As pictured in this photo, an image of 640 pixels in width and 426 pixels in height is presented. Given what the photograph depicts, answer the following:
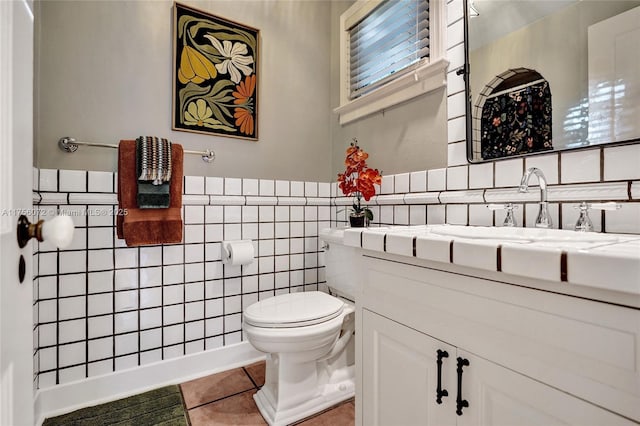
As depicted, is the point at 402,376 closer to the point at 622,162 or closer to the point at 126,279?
the point at 622,162

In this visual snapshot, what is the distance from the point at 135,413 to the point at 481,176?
1.82m

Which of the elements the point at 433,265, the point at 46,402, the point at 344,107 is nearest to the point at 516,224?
the point at 433,265

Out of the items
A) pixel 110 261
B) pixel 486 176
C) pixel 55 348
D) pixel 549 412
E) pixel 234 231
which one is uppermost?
pixel 486 176

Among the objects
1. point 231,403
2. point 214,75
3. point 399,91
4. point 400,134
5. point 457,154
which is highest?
point 214,75

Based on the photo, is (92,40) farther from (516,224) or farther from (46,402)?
(516,224)

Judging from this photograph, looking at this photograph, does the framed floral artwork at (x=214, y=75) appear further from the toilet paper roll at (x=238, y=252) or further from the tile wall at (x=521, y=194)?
the tile wall at (x=521, y=194)

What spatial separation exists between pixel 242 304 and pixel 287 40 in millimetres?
1681

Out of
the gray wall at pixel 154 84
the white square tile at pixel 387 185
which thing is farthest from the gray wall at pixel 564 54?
the gray wall at pixel 154 84

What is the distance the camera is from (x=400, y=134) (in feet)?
5.47

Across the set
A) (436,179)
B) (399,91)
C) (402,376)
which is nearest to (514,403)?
(402,376)

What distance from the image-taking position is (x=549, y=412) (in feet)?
1.90

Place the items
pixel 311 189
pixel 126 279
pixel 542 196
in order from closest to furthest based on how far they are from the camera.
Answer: pixel 542 196
pixel 126 279
pixel 311 189

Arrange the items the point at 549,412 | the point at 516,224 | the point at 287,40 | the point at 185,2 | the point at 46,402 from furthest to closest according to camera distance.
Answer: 1. the point at 287,40
2. the point at 185,2
3. the point at 46,402
4. the point at 516,224
5. the point at 549,412

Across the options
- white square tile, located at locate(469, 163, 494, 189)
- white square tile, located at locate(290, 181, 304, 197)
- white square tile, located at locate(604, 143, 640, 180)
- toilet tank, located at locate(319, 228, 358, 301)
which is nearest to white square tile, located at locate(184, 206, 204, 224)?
white square tile, located at locate(290, 181, 304, 197)
